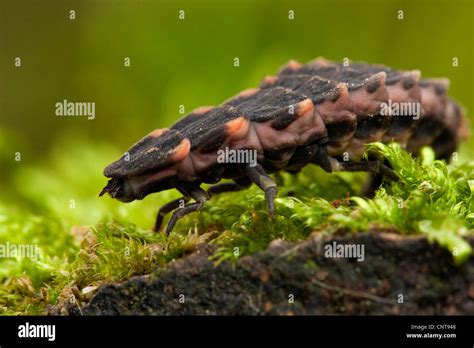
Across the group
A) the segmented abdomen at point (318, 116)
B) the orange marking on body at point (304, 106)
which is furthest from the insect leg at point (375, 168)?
the orange marking on body at point (304, 106)

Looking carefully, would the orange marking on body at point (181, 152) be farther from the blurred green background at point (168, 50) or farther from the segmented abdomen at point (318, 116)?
the blurred green background at point (168, 50)

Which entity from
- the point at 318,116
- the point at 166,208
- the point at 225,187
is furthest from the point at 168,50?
the point at 318,116

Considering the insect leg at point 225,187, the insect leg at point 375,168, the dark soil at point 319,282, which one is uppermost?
the insect leg at point 375,168

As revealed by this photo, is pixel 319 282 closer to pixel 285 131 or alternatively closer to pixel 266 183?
pixel 266 183

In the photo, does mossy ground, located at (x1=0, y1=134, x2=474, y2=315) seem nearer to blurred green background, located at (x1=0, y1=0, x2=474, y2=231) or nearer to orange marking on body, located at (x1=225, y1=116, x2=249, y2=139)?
orange marking on body, located at (x1=225, y1=116, x2=249, y2=139)

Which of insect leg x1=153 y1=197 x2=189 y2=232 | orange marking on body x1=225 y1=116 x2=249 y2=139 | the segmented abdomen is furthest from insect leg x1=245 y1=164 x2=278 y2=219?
insect leg x1=153 y1=197 x2=189 y2=232
